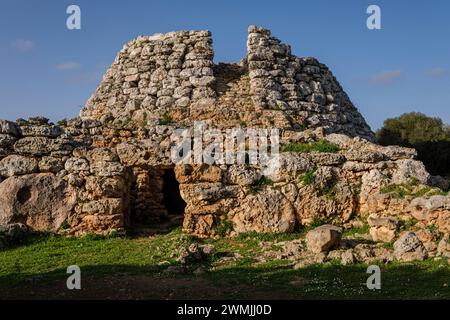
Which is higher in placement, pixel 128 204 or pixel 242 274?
pixel 128 204

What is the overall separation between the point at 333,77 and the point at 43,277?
14009 mm

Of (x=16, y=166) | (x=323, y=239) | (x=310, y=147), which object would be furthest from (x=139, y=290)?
(x=310, y=147)

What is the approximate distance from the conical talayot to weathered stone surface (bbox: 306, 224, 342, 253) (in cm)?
598

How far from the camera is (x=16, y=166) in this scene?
14977mm

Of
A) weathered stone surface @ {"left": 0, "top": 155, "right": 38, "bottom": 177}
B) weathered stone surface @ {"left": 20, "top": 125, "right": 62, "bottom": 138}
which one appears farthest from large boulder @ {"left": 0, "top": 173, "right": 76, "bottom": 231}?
weathered stone surface @ {"left": 20, "top": 125, "right": 62, "bottom": 138}

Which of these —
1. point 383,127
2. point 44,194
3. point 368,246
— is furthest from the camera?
point 383,127

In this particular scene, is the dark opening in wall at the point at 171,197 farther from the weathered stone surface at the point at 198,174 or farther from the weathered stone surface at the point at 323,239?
the weathered stone surface at the point at 323,239

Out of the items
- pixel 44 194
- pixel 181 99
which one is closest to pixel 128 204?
pixel 44 194

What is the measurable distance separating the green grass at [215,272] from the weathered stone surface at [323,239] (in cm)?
63

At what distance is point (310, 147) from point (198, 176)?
3.27 metres

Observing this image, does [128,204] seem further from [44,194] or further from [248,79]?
[248,79]

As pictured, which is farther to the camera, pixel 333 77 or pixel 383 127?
pixel 383 127

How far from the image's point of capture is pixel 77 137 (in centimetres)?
1633
